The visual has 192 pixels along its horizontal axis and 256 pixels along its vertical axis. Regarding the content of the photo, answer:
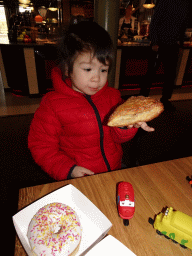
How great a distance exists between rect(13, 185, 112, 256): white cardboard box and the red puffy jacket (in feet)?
1.03

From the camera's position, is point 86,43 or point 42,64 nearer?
point 86,43

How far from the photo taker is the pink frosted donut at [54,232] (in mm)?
432

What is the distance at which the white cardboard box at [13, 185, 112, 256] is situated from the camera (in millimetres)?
497

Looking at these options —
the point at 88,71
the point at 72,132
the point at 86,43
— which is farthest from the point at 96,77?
the point at 72,132

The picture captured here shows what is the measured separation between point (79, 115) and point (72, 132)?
123mm

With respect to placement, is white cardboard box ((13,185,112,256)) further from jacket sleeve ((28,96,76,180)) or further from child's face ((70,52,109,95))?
child's face ((70,52,109,95))

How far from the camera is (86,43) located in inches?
34.8

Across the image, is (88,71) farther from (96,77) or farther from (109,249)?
(109,249)

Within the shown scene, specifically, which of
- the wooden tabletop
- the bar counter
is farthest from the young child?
the bar counter

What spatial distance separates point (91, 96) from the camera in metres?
1.10

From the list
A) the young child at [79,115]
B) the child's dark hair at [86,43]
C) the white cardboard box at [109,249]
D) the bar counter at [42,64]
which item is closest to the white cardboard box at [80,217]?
the white cardboard box at [109,249]

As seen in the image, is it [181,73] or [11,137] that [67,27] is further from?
[181,73]

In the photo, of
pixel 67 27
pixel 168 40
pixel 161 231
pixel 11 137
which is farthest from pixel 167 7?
pixel 161 231

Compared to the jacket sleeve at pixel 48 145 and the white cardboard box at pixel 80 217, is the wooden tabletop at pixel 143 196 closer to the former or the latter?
the white cardboard box at pixel 80 217
